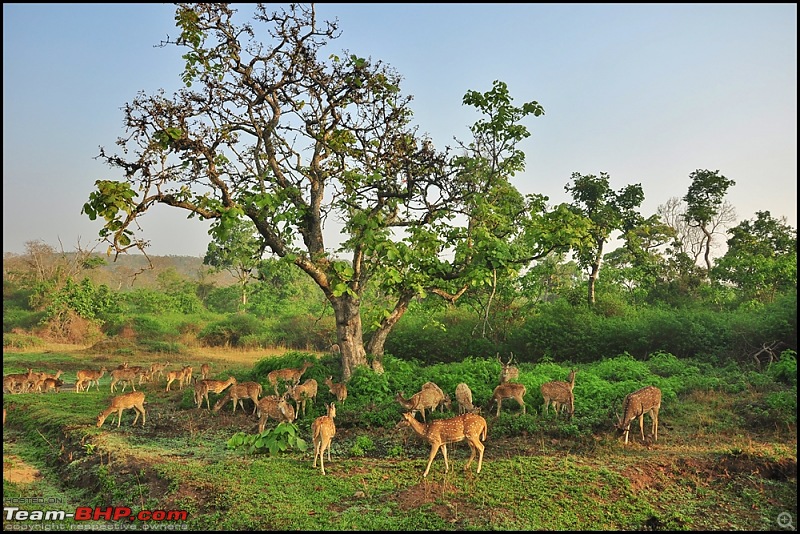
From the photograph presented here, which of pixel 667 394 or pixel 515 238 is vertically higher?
pixel 515 238

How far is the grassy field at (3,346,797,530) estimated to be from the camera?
267 inches

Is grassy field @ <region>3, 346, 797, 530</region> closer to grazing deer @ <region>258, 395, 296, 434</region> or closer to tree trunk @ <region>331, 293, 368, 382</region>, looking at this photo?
grazing deer @ <region>258, 395, 296, 434</region>

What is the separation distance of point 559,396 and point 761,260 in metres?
12.9

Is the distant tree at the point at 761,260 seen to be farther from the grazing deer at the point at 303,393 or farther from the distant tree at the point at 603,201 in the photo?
the grazing deer at the point at 303,393

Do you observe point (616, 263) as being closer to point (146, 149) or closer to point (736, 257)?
point (736, 257)

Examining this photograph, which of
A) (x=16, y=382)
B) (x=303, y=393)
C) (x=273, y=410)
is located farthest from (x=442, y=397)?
(x=16, y=382)

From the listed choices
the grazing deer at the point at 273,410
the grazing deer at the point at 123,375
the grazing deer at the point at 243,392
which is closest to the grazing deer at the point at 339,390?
the grazing deer at the point at 273,410

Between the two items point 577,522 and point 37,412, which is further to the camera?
point 37,412

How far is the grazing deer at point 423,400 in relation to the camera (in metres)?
10.5

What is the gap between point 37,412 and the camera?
12.8m

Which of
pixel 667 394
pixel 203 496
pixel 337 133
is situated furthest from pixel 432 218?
pixel 203 496

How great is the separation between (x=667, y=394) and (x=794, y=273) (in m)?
10.3

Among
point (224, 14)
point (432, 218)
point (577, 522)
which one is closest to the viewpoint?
point (577, 522)

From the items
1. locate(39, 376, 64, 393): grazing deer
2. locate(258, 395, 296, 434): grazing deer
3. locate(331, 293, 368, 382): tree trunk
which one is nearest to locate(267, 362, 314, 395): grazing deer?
locate(331, 293, 368, 382): tree trunk
